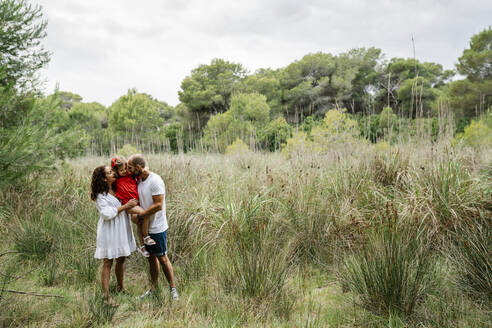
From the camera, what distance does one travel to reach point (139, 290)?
135 inches

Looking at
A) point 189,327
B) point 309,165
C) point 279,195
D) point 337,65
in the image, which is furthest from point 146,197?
point 337,65

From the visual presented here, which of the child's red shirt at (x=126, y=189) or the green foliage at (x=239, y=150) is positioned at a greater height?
the green foliage at (x=239, y=150)

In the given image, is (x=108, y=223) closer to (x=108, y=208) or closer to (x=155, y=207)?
(x=108, y=208)

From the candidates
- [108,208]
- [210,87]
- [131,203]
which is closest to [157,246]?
[131,203]

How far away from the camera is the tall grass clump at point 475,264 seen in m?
2.55

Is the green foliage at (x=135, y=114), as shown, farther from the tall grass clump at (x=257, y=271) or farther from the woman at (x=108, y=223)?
the tall grass clump at (x=257, y=271)

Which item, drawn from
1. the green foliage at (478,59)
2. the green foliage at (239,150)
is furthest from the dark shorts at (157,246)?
the green foliage at (478,59)

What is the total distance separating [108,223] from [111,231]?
0.10 m

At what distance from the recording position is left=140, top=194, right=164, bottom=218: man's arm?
306 cm

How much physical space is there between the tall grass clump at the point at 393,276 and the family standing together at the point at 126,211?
6.19ft

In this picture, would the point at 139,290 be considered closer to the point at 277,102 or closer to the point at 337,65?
the point at 277,102

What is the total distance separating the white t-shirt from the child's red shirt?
7 cm

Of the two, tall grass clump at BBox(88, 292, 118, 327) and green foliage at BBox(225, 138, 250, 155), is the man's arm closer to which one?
tall grass clump at BBox(88, 292, 118, 327)

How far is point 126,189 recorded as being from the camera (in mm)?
3154
